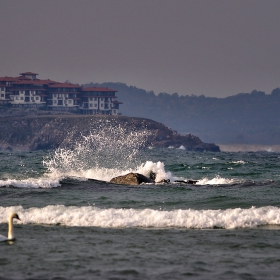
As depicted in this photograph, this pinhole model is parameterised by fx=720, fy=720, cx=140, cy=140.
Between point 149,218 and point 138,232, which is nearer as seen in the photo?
point 138,232

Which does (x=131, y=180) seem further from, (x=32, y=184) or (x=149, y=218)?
(x=149, y=218)

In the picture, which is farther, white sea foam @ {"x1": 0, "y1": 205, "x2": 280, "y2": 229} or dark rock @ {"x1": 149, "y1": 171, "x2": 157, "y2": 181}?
dark rock @ {"x1": 149, "y1": 171, "x2": 157, "y2": 181}

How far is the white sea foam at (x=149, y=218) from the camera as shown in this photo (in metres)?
23.0

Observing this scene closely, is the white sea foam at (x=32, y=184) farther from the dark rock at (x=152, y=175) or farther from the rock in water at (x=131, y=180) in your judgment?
the dark rock at (x=152, y=175)

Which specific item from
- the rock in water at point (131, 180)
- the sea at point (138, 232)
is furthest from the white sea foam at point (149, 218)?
the rock in water at point (131, 180)

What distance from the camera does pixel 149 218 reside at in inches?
930

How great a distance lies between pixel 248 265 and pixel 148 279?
2803mm

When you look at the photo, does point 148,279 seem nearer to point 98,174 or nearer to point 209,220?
point 209,220

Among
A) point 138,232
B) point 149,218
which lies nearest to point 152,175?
point 149,218

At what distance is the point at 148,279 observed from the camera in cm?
1580

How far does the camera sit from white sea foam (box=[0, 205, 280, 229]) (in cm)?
2297

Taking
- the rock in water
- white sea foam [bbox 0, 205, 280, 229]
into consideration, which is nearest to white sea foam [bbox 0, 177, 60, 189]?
the rock in water

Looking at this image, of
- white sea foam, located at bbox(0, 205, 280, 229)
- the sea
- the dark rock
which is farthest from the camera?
the dark rock

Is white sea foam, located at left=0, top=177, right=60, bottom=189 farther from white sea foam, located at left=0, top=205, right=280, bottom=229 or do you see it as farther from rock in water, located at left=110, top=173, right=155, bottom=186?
white sea foam, located at left=0, top=205, right=280, bottom=229
